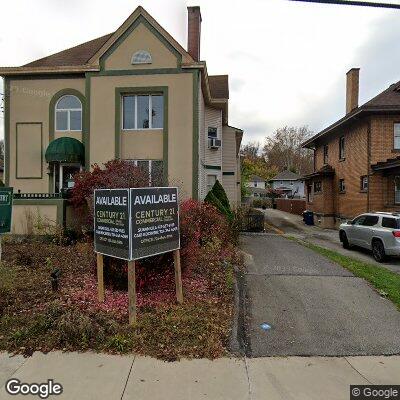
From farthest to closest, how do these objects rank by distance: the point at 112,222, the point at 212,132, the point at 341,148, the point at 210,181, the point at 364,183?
the point at 341,148 < the point at 364,183 < the point at 212,132 < the point at 210,181 < the point at 112,222

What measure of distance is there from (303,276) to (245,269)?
1.45 meters

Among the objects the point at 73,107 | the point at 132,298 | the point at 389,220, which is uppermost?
the point at 73,107

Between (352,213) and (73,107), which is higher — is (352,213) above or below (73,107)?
below

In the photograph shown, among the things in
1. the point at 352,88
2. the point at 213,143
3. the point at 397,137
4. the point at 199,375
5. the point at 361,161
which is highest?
the point at 352,88

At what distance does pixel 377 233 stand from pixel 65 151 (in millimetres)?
13259

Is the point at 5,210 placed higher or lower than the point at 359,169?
lower

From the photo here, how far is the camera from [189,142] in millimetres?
14438

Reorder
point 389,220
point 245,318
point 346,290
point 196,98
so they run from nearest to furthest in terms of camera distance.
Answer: point 245,318 → point 346,290 → point 389,220 → point 196,98

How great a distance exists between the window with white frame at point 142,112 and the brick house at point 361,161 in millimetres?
12070

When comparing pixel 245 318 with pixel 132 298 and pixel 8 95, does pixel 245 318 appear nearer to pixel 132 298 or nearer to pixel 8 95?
pixel 132 298

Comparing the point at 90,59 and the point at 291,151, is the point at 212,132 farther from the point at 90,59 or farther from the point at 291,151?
the point at 291,151

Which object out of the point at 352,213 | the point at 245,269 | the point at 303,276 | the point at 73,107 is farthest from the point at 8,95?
the point at 352,213

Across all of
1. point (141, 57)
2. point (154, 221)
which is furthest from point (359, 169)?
point (154, 221)

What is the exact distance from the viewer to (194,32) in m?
17.4
